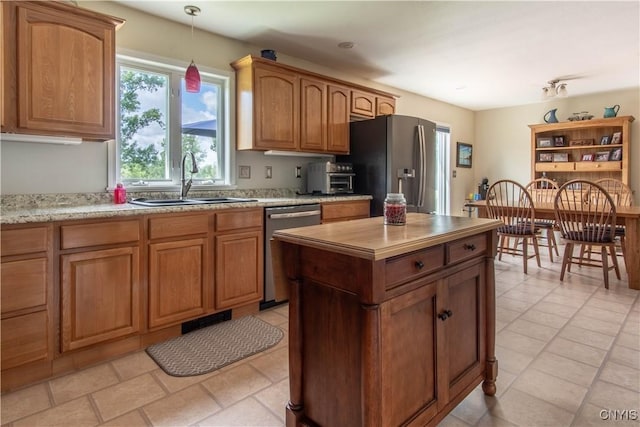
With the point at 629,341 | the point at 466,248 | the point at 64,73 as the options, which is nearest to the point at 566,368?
the point at 629,341

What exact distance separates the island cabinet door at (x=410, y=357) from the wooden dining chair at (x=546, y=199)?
3.93 meters

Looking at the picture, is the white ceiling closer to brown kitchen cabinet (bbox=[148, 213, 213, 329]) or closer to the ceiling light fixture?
the ceiling light fixture

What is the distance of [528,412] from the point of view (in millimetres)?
1731

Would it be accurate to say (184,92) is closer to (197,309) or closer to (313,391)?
(197,309)

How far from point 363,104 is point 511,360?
123 inches

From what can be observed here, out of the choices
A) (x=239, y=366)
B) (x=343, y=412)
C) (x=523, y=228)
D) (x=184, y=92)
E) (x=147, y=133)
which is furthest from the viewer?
(x=523, y=228)

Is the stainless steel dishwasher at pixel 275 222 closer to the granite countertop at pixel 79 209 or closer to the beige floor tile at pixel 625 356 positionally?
the granite countertop at pixel 79 209

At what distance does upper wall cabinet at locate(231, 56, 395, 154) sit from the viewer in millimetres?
3287

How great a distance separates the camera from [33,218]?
6.17 ft

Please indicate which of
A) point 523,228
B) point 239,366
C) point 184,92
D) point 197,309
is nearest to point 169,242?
point 197,309

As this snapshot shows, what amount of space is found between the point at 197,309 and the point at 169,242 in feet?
1.77

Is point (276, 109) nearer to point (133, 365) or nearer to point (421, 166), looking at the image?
point (421, 166)

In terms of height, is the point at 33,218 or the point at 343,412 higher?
the point at 33,218

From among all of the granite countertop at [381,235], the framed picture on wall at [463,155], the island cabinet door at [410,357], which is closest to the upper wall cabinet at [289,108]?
the granite countertop at [381,235]
